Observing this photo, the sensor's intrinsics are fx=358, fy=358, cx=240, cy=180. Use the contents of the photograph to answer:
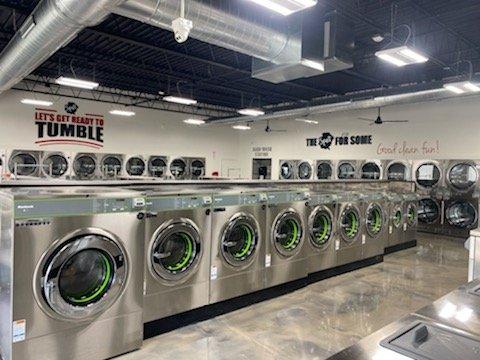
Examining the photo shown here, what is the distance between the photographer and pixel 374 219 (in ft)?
21.7

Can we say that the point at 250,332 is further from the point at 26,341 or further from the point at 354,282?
the point at 354,282

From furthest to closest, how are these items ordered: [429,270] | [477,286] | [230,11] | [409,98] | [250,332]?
[409,98] < [429,270] < [230,11] < [250,332] < [477,286]

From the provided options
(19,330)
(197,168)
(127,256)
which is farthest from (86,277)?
(197,168)

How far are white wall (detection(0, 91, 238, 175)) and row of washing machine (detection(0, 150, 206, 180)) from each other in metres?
0.81

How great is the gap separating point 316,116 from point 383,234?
7.59 metres

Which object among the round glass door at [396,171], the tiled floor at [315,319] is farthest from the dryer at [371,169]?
the tiled floor at [315,319]

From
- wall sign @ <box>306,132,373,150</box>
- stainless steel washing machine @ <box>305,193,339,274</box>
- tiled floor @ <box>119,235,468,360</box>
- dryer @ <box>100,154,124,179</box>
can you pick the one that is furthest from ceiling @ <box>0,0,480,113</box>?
tiled floor @ <box>119,235,468,360</box>

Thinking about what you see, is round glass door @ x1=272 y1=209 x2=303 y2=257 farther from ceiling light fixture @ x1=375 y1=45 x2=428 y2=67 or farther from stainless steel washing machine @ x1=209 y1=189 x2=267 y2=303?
ceiling light fixture @ x1=375 y1=45 x2=428 y2=67

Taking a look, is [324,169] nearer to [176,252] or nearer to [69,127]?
[69,127]

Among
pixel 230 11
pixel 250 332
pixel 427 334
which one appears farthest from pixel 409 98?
pixel 427 334

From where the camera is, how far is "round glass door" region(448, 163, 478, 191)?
29.2 ft

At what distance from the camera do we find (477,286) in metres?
1.85

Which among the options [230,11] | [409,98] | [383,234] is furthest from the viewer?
[409,98]

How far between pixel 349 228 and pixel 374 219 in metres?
0.91
